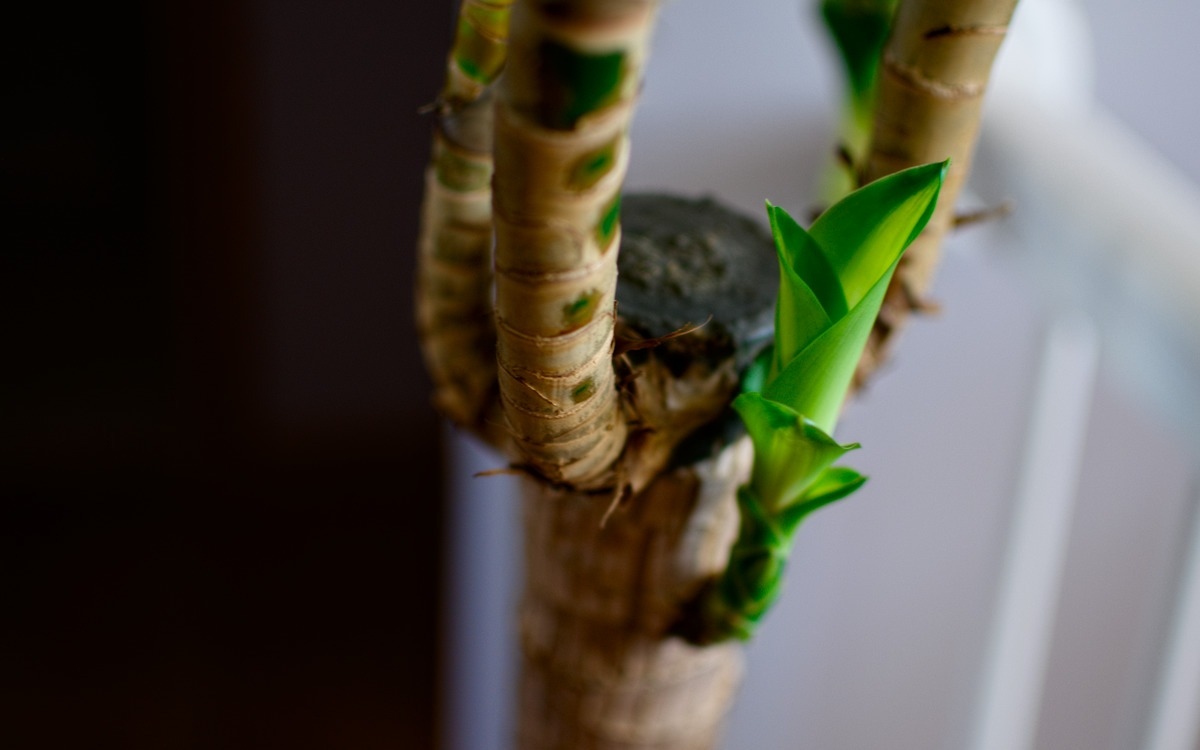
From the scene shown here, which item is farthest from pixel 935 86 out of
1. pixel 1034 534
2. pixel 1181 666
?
pixel 1034 534

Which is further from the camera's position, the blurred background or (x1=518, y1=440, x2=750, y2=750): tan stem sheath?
the blurred background

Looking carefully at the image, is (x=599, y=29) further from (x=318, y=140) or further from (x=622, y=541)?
(x=318, y=140)

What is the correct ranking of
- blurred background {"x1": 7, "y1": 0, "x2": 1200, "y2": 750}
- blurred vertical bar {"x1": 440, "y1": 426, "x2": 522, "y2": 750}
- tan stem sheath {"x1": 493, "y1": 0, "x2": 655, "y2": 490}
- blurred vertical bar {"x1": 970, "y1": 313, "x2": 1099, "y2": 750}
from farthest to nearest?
blurred vertical bar {"x1": 440, "y1": 426, "x2": 522, "y2": 750} < blurred background {"x1": 7, "y1": 0, "x2": 1200, "y2": 750} < blurred vertical bar {"x1": 970, "y1": 313, "x2": 1099, "y2": 750} < tan stem sheath {"x1": 493, "y1": 0, "x2": 655, "y2": 490}

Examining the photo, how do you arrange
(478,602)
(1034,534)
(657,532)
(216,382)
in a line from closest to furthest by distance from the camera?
(657,532), (1034,534), (216,382), (478,602)

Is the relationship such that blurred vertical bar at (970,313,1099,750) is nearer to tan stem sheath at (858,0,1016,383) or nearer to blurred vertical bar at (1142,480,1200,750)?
blurred vertical bar at (1142,480,1200,750)

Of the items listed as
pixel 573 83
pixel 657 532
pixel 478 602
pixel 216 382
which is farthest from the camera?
pixel 478 602

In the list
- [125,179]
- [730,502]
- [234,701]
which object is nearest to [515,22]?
[730,502]

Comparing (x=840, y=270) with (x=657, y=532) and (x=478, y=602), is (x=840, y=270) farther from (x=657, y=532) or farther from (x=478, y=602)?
(x=478, y=602)

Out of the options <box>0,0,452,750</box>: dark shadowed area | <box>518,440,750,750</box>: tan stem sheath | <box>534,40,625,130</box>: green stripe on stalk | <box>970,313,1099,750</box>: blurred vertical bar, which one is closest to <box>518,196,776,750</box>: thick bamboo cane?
<box>518,440,750,750</box>: tan stem sheath
